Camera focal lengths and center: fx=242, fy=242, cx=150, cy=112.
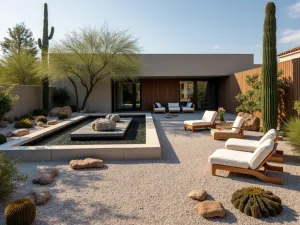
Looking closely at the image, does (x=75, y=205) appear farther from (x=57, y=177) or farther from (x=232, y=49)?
(x=232, y=49)

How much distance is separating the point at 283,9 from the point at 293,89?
281cm

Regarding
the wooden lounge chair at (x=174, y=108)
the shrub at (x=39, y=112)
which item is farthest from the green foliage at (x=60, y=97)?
the wooden lounge chair at (x=174, y=108)

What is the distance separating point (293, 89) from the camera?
812 cm

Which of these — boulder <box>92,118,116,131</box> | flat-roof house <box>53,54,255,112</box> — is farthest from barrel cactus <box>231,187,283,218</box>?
flat-roof house <box>53,54,255,112</box>

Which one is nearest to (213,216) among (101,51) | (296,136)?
(296,136)

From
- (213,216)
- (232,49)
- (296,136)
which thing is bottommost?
(213,216)

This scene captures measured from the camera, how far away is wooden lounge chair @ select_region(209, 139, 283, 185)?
4.01 m

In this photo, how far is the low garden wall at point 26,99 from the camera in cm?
1250

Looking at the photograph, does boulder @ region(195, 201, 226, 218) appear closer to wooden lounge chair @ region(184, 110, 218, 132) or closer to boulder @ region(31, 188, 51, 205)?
boulder @ region(31, 188, 51, 205)

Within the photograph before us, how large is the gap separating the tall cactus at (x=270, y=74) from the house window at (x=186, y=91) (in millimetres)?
11830

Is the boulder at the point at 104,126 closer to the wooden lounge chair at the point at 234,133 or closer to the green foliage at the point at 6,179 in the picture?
the wooden lounge chair at the point at 234,133

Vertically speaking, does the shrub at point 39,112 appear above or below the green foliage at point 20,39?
below

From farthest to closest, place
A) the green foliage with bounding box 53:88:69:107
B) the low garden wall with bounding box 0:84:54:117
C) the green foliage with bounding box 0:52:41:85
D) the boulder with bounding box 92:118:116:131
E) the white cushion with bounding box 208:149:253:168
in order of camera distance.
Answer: the green foliage with bounding box 53:88:69:107, the green foliage with bounding box 0:52:41:85, the low garden wall with bounding box 0:84:54:117, the boulder with bounding box 92:118:116:131, the white cushion with bounding box 208:149:253:168

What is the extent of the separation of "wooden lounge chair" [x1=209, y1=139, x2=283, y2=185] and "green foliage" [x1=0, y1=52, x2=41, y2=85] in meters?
14.4
